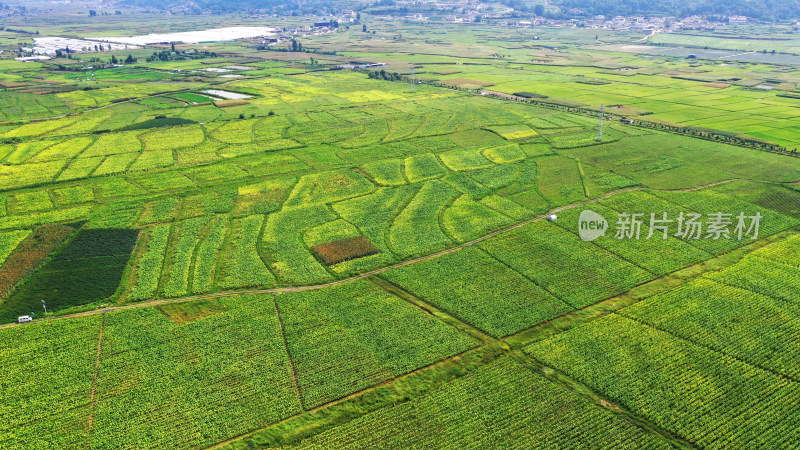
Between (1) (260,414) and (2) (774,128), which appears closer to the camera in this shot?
(1) (260,414)

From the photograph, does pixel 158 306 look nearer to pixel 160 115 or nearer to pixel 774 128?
pixel 160 115

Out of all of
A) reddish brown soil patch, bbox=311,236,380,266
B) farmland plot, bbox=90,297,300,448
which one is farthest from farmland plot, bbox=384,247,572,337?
farmland plot, bbox=90,297,300,448

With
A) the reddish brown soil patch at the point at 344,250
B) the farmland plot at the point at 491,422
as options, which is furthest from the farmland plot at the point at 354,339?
the reddish brown soil patch at the point at 344,250

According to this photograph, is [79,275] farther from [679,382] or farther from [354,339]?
[679,382]

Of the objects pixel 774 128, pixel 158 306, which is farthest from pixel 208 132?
pixel 774 128

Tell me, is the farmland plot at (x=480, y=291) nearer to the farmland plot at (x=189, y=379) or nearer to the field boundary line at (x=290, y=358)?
the field boundary line at (x=290, y=358)

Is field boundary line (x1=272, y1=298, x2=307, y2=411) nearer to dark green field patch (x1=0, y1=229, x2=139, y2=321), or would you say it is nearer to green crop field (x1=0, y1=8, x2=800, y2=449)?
green crop field (x1=0, y1=8, x2=800, y2=449)

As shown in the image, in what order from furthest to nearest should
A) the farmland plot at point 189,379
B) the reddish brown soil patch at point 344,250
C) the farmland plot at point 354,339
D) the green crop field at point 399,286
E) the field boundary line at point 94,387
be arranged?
the reddish brown soil patch at point 344,250 < the farmland plot at point 354,339 < the green crop field at point 399,286 < the farmland plot at point 189,379 < the field boundary line at point 94,387
